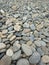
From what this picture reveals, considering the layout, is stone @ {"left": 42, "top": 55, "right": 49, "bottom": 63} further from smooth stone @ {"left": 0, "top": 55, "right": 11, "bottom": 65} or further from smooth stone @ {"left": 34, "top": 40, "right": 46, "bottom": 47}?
smooth stone @ {"left": 0, "top": 55, "right": 11, "bottom": 65}

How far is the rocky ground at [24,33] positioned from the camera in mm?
2141

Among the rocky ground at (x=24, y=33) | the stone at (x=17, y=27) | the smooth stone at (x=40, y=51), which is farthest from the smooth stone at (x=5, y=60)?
the stone at (x=17, y=27)

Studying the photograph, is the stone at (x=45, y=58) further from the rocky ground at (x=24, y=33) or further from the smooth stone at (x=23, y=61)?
the smooth stone at (x=23, y=61)

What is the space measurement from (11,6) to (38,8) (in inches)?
25.7

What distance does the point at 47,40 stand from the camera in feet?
8.27

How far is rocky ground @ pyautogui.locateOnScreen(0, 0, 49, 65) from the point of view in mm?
2141

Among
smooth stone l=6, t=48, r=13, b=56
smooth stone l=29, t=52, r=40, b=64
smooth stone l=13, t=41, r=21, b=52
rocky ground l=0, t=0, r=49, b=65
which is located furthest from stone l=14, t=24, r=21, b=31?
smooth stone l=29, t=52, r=40, b=64

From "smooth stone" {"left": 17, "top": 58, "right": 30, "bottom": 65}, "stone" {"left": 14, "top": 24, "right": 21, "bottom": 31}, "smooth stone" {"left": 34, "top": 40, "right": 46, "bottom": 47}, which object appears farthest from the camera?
"stone" {"left": 14, "top": 24, "right": 21, "bottom": 31}

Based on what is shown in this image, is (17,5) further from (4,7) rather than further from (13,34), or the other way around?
(13,34)

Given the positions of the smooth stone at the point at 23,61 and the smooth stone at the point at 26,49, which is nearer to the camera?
the smooth stone at the point at 23,61

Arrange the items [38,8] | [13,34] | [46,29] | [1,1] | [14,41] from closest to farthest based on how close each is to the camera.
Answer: [14,41], [13,34], [46,29], [38,8], [1,1]

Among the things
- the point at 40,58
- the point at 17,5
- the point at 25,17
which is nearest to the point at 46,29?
the point at 25,17

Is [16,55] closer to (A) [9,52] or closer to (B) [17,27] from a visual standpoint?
(A) [9,52]

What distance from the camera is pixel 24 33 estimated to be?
2666mm
